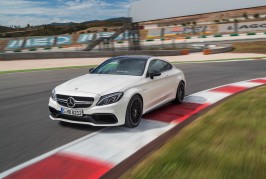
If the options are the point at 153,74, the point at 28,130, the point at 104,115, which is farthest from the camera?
the point at 153,74

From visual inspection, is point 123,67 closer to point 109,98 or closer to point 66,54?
point 109,98

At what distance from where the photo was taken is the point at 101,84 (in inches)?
254

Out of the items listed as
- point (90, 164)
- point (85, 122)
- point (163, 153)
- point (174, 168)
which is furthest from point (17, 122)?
point (174, 168)

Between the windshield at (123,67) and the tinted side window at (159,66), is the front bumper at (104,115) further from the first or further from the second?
the tinted side window at (159,66)

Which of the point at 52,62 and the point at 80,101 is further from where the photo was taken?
the point at 52,62

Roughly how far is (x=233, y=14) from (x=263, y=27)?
56.4 meters

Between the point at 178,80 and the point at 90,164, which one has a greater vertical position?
the point at 178,80

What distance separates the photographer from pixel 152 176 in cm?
405

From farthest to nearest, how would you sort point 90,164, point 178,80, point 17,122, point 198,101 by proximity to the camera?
1. point 198,101
2. point 178,80
3. point 17,122
4. point 90,164

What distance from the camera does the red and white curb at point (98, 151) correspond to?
4.43 metres

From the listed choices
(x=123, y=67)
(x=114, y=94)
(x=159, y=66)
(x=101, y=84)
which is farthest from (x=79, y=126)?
(x=159, y=66)

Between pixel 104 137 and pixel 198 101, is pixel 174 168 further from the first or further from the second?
pixel 198 101

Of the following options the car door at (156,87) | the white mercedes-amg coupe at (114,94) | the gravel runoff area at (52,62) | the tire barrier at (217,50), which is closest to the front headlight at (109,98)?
the white mercedes-amg coupe at (114,94)

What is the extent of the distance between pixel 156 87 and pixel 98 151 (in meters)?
2.62
